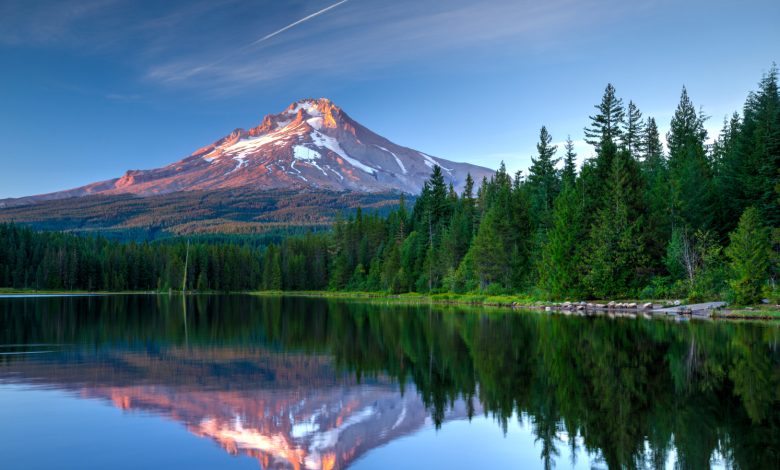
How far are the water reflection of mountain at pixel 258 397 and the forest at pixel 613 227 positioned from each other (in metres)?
37.7

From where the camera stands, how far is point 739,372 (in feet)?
65.0

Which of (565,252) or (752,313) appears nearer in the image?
(752,313)

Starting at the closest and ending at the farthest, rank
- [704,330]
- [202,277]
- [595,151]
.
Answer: [704,330], [595,151], [202,277]

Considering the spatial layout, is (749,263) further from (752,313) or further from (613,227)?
(613,227)

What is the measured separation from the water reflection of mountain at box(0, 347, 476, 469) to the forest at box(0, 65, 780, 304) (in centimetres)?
3771

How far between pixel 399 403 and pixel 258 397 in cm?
399

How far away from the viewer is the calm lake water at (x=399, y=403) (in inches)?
465

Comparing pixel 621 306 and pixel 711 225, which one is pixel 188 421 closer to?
pixel 621 306

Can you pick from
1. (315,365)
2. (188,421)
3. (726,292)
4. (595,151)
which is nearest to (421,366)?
(315,365)

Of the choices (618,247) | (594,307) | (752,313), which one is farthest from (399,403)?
(618,247)

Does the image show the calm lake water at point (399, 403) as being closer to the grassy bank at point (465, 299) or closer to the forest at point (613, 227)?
Result: the forest at point (613, 227)

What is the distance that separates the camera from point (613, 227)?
200ft

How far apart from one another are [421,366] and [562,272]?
42.6m

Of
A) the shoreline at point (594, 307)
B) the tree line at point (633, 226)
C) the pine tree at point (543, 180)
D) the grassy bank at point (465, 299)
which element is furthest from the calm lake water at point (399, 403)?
the pine tree at point (543, 180)
